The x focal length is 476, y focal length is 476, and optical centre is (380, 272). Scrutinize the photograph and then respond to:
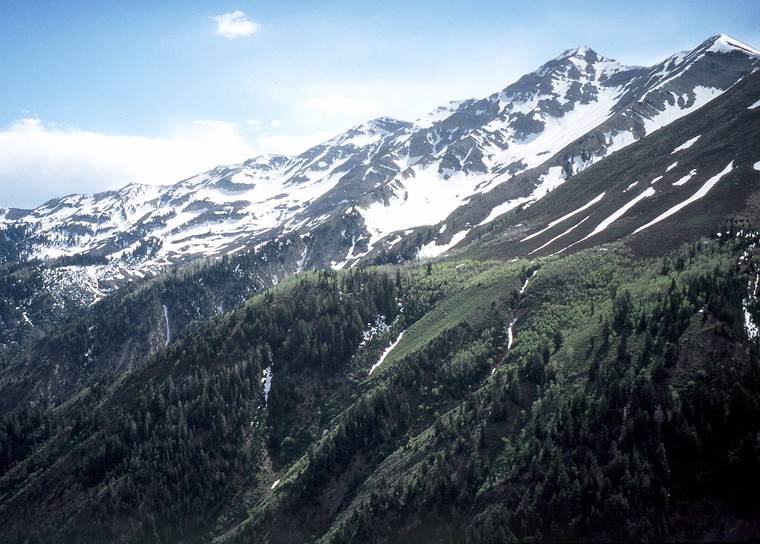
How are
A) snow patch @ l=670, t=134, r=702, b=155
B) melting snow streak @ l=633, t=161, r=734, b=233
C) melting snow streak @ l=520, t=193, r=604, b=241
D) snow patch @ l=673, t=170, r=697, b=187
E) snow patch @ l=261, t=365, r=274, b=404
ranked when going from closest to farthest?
snow patch @ l=261, t=365, r=274, b=404 < melting snow streak @ l=633, t=161, r=734, b=233 < snow patch @ l=673, t=170, r=697, b=187 < melting snow streak @ l=520, t=193, r=604, b=241 < snow patch @ l=670, t=134, r=702, b=155

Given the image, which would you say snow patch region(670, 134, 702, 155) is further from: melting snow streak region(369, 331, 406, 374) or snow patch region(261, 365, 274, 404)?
snow patch region(261, 365, 274, 404)

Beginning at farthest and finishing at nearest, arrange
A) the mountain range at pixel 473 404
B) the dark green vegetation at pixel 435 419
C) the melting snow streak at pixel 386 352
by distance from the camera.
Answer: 1. the melting snow streak at pixel 386 352
2. the mountain range at pixel 473 404
3. the dark green vegetation at pixel 435 419

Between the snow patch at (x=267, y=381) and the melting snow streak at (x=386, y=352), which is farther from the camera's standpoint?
the snow patch at (x=267, y=381)

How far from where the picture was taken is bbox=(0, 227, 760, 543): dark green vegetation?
4881 centimetres

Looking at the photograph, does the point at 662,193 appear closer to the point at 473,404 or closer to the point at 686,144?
the point at 686,144

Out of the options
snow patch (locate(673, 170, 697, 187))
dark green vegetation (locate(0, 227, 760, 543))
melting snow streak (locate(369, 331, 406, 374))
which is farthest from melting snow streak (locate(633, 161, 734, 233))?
melting snow streak (locate(369, 331, 406, 374))

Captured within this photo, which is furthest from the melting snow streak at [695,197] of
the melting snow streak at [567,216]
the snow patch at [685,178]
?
the melting snow streak at [567,216]

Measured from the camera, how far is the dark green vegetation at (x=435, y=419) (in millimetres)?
48812

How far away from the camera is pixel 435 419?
253 ft

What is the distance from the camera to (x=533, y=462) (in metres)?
55.3

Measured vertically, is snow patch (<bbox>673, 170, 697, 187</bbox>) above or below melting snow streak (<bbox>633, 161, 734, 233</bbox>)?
above

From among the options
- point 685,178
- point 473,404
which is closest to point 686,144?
point 685,178

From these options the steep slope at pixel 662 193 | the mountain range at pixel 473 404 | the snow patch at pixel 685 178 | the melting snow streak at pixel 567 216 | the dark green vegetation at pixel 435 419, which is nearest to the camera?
the dark green vegetation at pixel 435 419

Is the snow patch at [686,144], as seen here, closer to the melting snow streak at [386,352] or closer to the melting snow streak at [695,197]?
the melting snow streak at [695,197]
